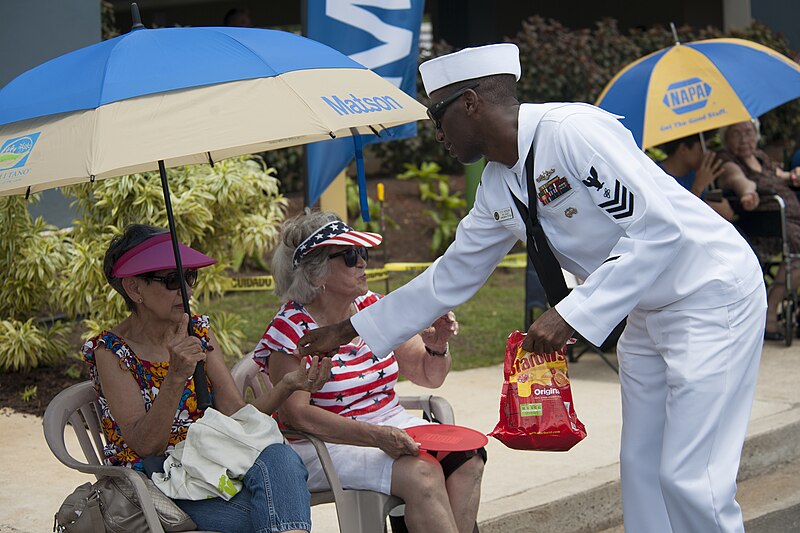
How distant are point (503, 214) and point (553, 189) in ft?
0.85

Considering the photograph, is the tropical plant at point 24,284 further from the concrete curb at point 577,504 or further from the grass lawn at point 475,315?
the concrete curb at point 577,504

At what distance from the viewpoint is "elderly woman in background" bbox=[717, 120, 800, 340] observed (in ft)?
27.8

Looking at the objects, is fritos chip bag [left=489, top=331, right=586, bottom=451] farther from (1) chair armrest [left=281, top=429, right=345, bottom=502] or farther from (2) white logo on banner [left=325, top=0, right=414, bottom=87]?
(2) white logo on banner [left=325, top=0, right=414, bottom=87]

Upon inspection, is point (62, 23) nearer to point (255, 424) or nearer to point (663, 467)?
point (255, 424)

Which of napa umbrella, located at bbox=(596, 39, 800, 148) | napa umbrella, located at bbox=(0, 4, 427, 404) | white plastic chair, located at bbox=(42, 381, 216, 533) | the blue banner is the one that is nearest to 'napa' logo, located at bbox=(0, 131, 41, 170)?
napa umbrella, located at bbox=(0, 4, 427, 404)

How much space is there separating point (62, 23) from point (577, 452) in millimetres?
5387

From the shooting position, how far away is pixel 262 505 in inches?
142

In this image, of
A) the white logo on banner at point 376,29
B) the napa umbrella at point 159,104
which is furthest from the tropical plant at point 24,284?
the napa umbrella at point 159,104

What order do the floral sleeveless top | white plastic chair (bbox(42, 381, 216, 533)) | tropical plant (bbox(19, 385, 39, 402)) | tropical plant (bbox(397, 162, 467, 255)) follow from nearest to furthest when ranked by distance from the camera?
white plastic chair (bbox(42, 381, 216, 533)) → the floral sleeveless top → tropical plant (bbox(19, 385, 39, 402)) → tropical plant (bbox(397, 162, 467, 255))

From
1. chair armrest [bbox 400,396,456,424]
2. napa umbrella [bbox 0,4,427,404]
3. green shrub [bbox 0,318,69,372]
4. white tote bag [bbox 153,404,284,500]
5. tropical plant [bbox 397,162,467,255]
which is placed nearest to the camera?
napa umbrella [bbox 0,4,427,404]

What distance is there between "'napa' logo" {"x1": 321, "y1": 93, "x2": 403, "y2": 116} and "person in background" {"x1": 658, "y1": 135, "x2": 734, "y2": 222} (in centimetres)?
431

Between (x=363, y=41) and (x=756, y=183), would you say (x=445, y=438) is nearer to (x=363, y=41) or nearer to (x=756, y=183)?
(x=363, y=41)

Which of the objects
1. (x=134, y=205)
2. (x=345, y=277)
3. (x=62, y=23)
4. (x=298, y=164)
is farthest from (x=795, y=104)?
(x=345, y=277)

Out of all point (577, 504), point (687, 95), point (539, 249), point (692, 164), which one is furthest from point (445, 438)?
point (692, 164)
